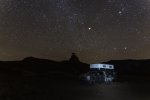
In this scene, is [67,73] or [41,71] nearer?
[41,71]

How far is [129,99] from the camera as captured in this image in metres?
33.5

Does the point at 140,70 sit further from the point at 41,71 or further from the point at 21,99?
the point at 21,99

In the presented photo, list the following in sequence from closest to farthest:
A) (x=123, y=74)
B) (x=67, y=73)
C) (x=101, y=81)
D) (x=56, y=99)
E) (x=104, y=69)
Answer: (x=56, y=99)
(x=101, y=81)
(x=104, y=69)
(x=67, y=73)
(x=123, y=74)

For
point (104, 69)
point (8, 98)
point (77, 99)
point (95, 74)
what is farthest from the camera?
point (104, 69)

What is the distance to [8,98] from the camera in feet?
86.5

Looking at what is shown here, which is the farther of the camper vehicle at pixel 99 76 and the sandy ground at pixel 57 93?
the camper vehicle at pixel 99 76

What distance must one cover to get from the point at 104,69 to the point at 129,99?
69506 millimetres

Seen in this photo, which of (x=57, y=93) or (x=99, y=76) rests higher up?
(x=99, y=76)

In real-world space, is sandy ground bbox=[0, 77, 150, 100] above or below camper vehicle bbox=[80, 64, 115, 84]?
below

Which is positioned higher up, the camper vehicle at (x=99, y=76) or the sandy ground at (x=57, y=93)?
the camper vehicle at (x=99, y=76)

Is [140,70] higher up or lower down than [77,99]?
higher up

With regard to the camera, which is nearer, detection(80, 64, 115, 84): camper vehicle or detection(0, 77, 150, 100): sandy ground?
detection(0, 77, 150, 100): sandy ground

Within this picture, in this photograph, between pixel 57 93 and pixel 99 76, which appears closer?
pixel 57 93

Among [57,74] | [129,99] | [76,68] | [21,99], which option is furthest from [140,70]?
[21,99]
